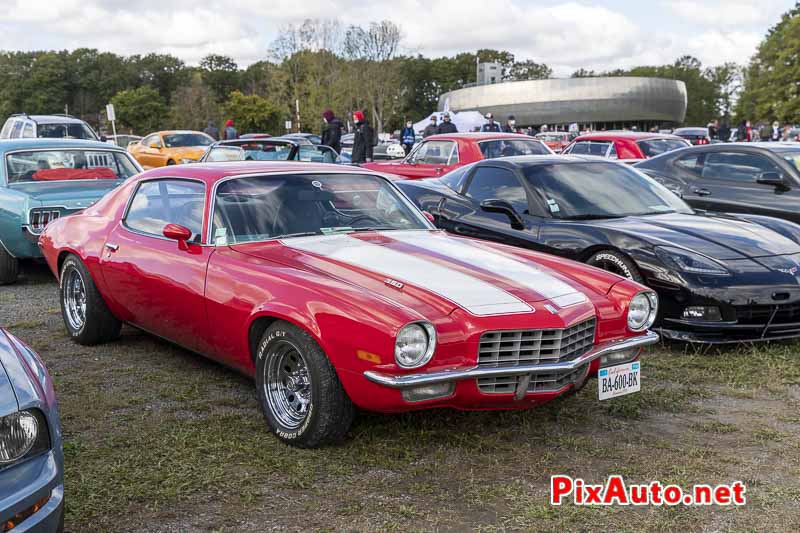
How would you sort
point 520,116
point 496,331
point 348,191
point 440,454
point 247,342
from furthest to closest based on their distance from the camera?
point 520,116 → point 348,191 → point 247,342 → point 440,454 → point 496,331

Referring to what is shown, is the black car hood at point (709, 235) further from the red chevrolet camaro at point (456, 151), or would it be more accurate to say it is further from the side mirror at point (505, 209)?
the red chevrolet camaro at point (456, 151)

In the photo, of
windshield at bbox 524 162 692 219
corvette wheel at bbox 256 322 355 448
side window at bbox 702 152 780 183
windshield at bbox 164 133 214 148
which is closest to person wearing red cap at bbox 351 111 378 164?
windshield at bbox 164 133 214 148

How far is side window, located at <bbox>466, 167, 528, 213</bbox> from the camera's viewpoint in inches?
283

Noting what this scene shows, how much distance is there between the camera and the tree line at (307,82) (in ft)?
190

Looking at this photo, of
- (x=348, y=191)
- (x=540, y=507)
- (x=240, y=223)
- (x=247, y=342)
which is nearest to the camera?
(x=540, y=507)

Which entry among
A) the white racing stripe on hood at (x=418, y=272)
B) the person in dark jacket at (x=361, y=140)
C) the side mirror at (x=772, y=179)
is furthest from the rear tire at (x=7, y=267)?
the person in dark jacket at (x=361, y=140)

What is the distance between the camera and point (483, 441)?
417 centimetres

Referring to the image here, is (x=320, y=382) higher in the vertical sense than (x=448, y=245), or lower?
lower

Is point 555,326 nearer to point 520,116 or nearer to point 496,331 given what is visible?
point 496,331

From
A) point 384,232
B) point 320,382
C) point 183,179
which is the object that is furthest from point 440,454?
point 183,179

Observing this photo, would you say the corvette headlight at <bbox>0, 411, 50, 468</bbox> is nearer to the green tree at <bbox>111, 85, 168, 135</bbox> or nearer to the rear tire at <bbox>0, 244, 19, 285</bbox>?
the rear tire at <bbox>0, 244, 19, 285</bbox>

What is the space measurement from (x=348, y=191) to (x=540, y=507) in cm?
243

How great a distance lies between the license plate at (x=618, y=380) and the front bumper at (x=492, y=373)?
0.09 metres

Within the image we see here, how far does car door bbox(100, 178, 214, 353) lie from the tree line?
156 feet
